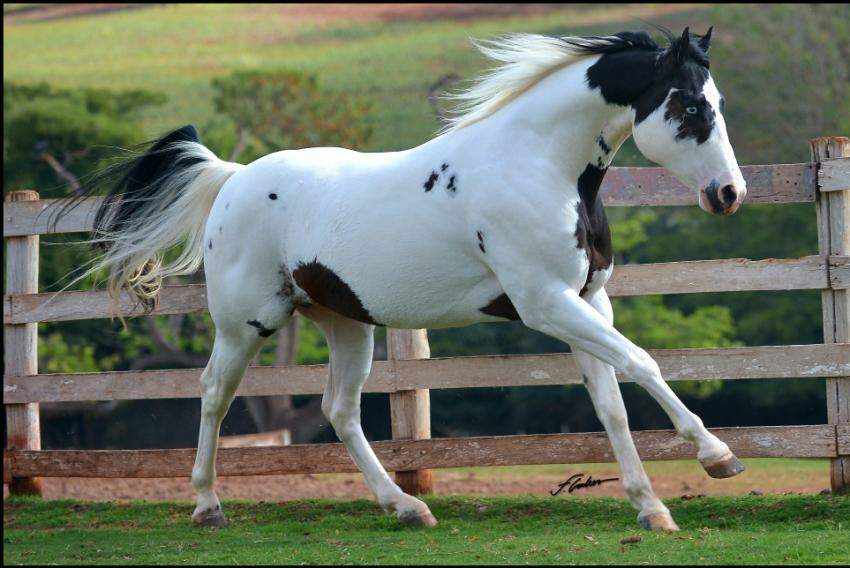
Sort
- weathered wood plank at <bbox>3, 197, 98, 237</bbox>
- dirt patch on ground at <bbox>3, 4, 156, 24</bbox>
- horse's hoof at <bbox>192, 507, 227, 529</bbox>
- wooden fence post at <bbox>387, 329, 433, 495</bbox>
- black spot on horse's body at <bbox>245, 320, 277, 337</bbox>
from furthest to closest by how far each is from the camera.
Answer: dirt patch on ground at <bbox>3, 4, 156, 24</bbox> → weathered wood plank at <bbox>3, 197, 98, 237</bbox> → wooden fence post at <bbox>387, 329, 433, 495</bbox> → horse's hoof at <bbox>192, 507, 227, 529</bbox> → black spot on horse's body at <bbox>245, 320, 277, 337</bbox>

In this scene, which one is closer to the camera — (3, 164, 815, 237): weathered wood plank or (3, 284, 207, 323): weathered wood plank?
(3, 164, 815, 237): weathered wood plank

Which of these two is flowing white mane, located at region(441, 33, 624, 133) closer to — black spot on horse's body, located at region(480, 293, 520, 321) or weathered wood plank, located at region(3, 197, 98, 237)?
black spot on horse's body, located at region(480, 293, 520, 321)

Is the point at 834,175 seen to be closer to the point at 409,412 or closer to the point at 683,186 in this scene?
the point at 683,186

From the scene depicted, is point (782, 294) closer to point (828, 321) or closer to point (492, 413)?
point (492, 413)

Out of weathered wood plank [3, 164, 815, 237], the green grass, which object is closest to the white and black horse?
the green grass

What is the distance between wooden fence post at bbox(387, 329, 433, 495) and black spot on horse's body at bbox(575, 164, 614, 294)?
5.60ft

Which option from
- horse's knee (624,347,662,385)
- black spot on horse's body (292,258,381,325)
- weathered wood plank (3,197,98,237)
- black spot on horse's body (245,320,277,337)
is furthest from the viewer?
weathered wood plank (3,197,98,237)

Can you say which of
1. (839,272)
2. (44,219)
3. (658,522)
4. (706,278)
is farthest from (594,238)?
(44,219)

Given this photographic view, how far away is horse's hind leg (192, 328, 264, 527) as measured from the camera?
5.51 metres

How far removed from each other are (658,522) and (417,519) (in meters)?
1.19

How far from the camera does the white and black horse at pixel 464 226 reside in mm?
4426

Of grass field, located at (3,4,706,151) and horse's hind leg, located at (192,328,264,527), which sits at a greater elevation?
grass field, located at (3,4,706,151)

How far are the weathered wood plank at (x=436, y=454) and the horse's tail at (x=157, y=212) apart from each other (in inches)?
44.9

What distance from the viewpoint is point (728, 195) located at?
4.32 metres
